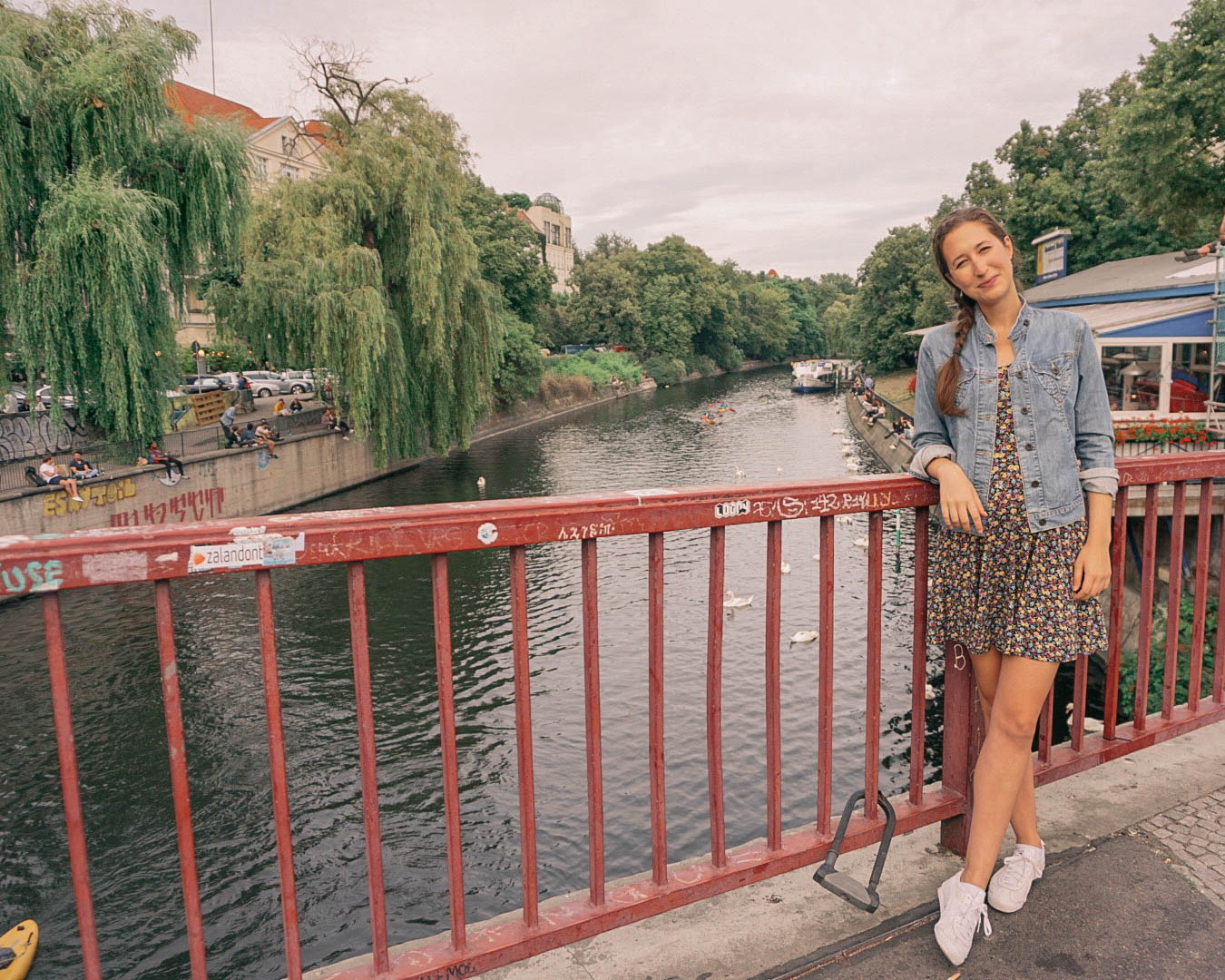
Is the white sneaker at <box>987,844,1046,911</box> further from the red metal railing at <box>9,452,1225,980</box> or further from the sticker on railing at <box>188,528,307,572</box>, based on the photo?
the sticker on railing at <box>188,528,307,572</box>

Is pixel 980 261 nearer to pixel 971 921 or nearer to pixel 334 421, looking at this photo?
pixel 971 921

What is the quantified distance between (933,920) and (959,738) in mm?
531

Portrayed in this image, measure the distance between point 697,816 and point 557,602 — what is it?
24.3 feet

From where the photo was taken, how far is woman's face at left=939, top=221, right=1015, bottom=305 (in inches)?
97.3

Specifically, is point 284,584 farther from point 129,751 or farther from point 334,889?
point 334,889

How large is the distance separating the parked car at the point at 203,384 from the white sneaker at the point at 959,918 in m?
38.8

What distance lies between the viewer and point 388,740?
12.3 m

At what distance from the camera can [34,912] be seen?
8.87m

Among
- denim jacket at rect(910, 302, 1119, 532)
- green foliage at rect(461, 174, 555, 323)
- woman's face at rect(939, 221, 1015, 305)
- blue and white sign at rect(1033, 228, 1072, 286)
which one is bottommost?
denim jacket at rect(910, 302, 1119, 532)

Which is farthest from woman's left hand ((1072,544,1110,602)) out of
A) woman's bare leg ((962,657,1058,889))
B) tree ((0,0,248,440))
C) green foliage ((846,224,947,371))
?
green foliage ((846,224,947,371))

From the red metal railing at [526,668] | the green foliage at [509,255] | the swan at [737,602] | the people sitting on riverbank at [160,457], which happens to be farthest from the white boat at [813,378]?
the red metal railing at [526,668]

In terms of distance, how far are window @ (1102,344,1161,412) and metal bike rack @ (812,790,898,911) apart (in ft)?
65.4

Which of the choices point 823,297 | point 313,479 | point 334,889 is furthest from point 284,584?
point 823,297

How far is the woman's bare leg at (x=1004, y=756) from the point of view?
2.46m
